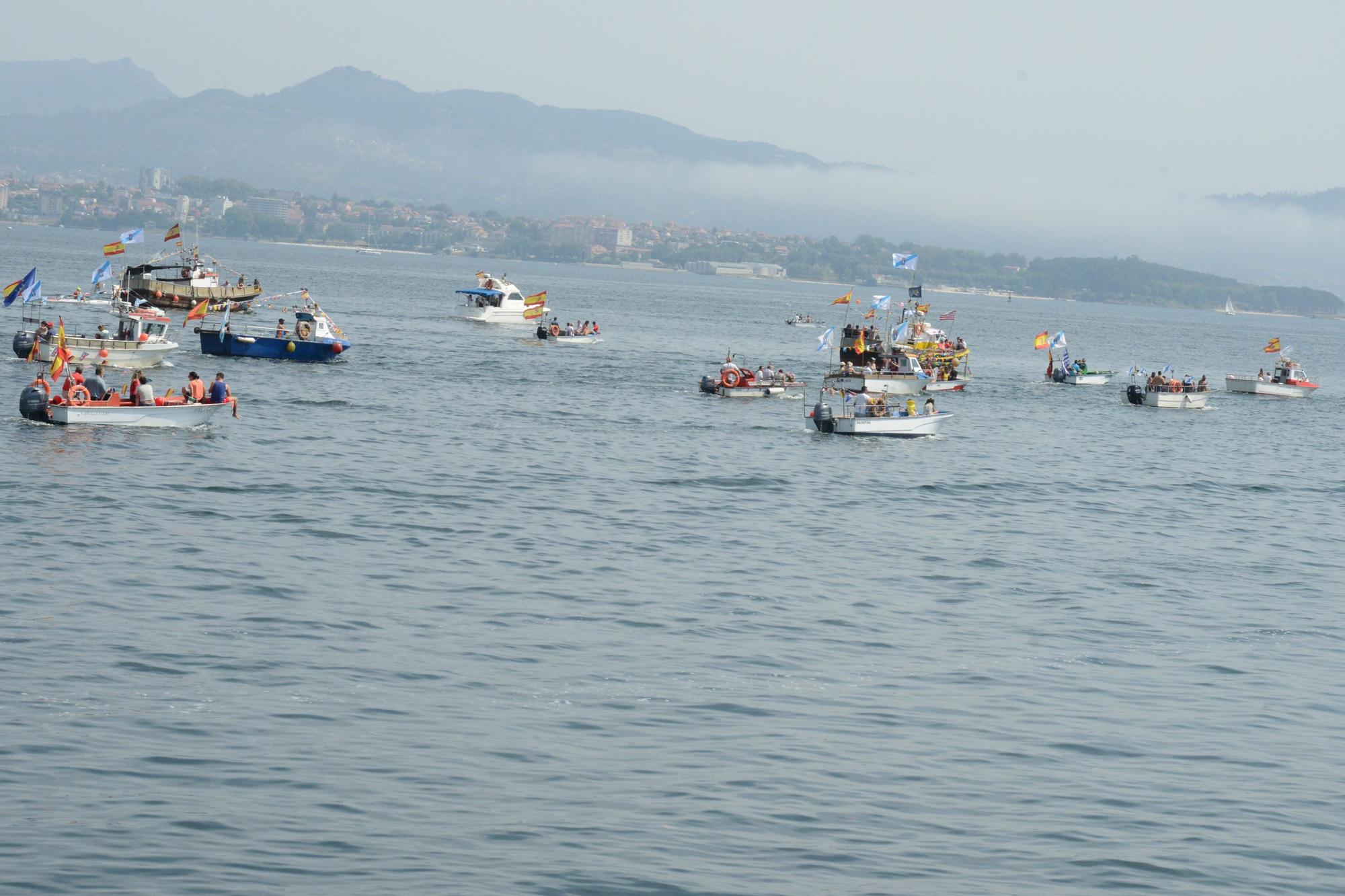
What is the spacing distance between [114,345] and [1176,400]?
198 feet

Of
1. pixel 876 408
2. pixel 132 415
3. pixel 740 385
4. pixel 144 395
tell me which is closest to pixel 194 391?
pixel 144 395

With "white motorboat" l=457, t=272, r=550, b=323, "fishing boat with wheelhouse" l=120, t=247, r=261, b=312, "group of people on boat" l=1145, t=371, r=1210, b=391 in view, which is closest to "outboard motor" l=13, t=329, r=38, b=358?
"fishing boat with wheelhouse" l=120, t=247, r=261, b=312

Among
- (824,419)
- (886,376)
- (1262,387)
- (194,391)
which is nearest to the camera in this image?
(194,391)

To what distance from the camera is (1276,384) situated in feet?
358

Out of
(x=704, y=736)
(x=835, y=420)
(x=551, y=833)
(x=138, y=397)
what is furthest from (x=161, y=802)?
(x=835, y=420)

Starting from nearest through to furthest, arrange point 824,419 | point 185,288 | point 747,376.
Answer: point 824,419 → point 747,376 → point 185,288

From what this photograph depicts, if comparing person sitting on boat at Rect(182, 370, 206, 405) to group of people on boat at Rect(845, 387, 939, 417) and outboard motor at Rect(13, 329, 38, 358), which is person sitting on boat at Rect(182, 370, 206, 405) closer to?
outboard motor at Rect(13, 329, 38, 358)

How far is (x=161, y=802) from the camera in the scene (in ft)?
62.9

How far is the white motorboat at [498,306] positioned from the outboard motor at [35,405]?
85892 mm

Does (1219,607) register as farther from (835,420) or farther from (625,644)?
(835,420)

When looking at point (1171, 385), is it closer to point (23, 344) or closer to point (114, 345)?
point (114, 345)

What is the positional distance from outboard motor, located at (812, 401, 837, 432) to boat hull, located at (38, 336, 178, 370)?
3113cm

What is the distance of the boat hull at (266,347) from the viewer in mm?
83625

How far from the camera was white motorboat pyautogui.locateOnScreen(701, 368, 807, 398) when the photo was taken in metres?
80.9
